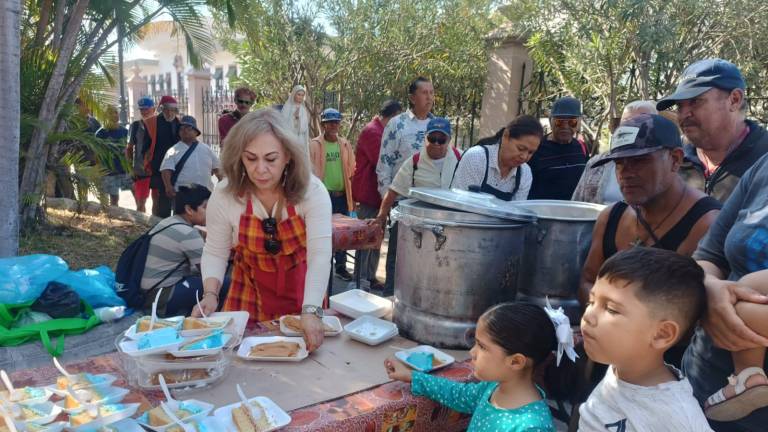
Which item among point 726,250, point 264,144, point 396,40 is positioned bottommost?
point 726,250

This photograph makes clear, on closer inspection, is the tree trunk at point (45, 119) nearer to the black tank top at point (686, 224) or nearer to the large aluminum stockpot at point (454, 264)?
the large aluminum stockpot at point (454, 264)

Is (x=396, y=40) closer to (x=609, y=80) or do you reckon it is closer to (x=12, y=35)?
(x=609, y=80)

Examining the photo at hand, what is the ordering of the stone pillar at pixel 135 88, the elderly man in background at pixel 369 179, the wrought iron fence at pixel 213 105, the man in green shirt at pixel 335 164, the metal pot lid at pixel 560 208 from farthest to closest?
the stone pillar at pixel 135 88 < the wrought iron fence at pixel 213 105 < the man in green shirt at pixel 335 164 < the elderly man in background at pixel 369 179 < the metal pot lid at pixel 560 208

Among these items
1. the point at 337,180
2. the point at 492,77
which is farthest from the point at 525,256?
the point at 492,77

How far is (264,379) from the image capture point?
67.6 inches

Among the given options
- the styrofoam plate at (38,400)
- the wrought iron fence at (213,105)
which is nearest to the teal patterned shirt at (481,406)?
the styrofoam plate at (38,400)

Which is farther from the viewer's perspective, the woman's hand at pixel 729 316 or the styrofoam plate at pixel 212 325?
the styrofoam plate at pixel 212 325

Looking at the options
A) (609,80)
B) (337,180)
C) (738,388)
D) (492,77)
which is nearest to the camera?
(738,388)

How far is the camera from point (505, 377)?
1615 millimetres

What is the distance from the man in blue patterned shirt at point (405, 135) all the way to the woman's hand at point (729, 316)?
383cm

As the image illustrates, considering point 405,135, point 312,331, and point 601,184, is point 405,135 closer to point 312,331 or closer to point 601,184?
point 601,184

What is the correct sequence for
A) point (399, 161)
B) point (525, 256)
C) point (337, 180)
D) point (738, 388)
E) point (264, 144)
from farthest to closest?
point (337, 180) < point (399, 161) < point (525, 256) < point (264, 144) < point (738, 388)

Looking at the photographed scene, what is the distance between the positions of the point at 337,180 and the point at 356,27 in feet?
18.7

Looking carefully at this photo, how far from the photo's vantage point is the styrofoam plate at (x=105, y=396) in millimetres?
1379
